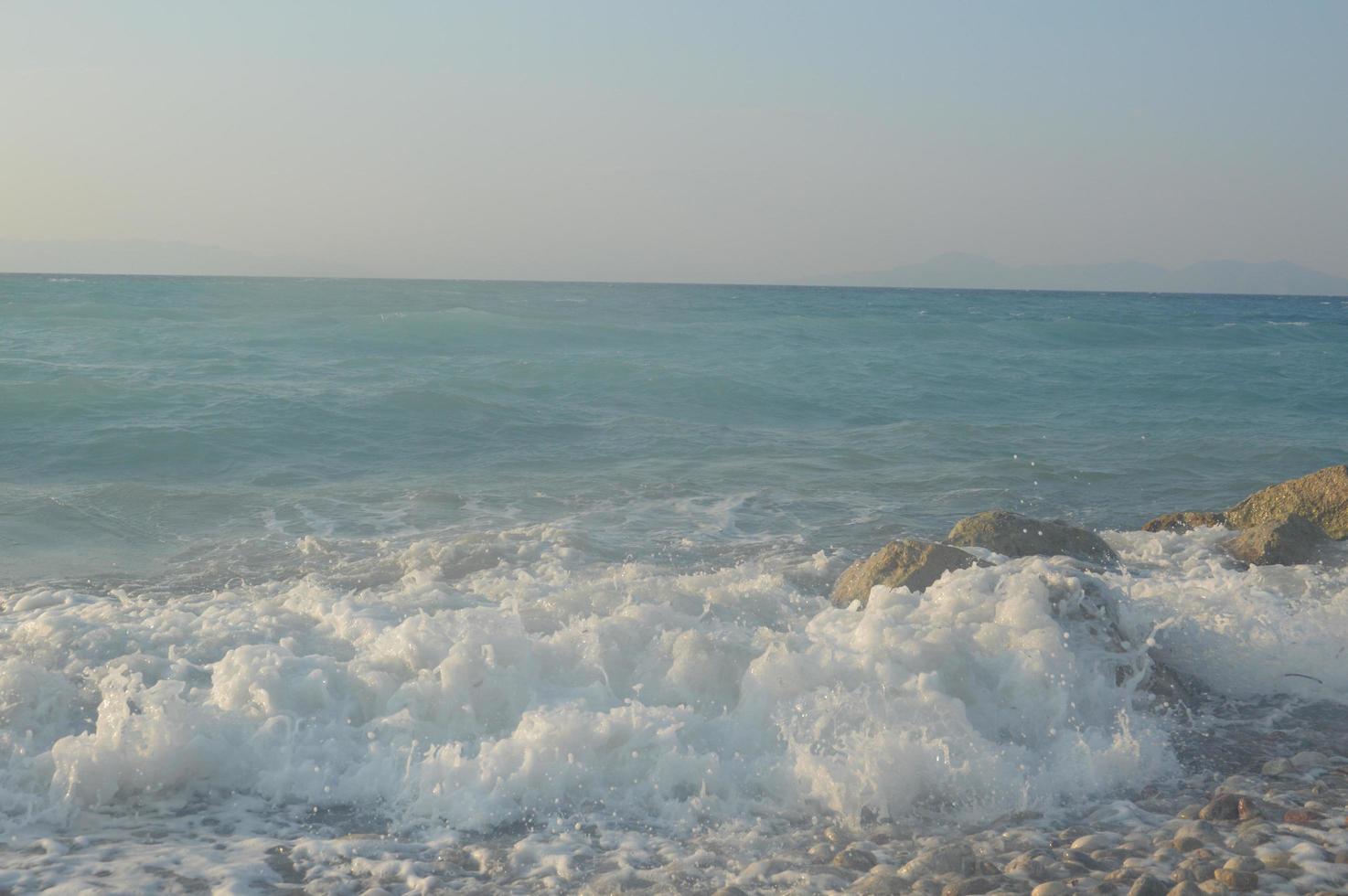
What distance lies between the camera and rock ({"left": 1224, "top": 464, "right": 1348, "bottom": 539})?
867cm

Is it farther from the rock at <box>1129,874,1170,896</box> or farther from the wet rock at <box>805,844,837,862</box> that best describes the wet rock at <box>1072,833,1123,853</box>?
the wet rock at <box>805,844,837,862</box>

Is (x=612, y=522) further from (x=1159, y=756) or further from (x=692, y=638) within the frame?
(x=1159, y=756)

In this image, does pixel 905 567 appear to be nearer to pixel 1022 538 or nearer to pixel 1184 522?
pixel 1022 538

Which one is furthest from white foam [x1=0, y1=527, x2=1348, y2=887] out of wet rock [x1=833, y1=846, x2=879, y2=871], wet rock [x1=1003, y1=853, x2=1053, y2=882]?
wet rock [x1=1003, y1=853, x2=1053, y2=882]

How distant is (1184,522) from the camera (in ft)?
31.0

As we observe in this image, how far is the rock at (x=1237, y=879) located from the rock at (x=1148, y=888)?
22 centimetres

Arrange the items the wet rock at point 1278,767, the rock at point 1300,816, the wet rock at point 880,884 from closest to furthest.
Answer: the wet rock at point 880,884, the rock at point 1300,816, the wet rock at point 1278,767

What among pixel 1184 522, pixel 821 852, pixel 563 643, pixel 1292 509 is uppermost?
pixel 1292 509

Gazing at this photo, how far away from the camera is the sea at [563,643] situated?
441 centimetres

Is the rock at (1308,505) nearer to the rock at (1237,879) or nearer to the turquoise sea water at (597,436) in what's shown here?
the turquoise sea water at (597,436)

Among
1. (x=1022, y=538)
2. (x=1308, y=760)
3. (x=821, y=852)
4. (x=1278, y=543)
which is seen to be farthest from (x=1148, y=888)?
(x=1278, y=543)

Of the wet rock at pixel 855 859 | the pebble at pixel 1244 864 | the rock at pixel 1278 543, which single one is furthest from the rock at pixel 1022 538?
the wet rock at pixel 855 859

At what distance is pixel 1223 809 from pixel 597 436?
11337 mm

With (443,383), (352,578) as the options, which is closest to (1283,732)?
(352,578)
